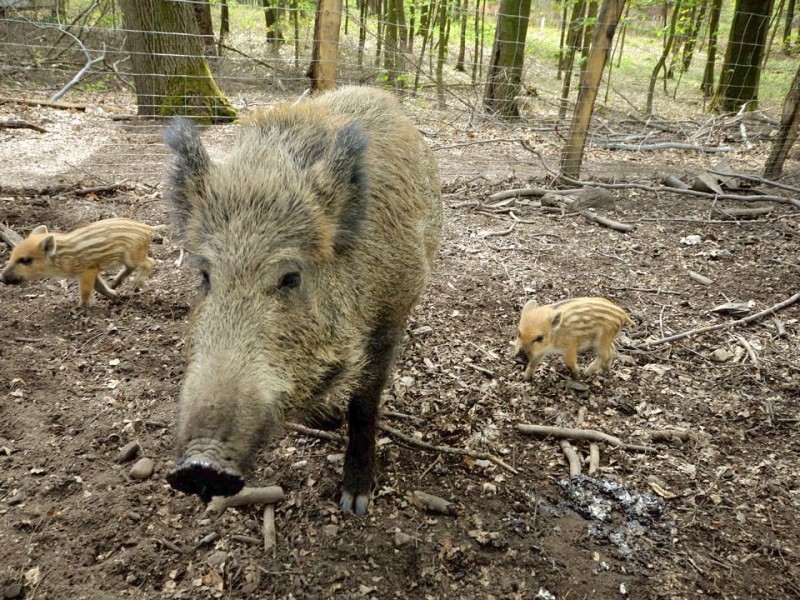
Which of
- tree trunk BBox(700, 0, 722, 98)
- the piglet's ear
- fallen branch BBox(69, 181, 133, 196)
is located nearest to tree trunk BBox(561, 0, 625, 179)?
fallen branch BBox(69, 181, 133, 196)

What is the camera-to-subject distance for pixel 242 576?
242 centimetres

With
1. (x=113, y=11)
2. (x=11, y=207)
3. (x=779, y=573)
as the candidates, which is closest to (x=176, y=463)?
(x=779, y=573)

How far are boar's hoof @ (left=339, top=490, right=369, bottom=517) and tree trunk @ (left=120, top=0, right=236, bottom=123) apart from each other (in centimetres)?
607

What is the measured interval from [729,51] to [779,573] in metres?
12.4

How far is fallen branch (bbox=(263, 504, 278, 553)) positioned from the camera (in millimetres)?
2557

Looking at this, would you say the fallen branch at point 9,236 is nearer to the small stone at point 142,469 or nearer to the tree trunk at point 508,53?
the small stone at point 142,469

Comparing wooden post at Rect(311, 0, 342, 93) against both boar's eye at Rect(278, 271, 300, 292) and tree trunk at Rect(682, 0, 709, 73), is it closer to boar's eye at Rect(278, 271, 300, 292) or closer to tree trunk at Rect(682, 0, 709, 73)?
boar's eye at Rect(278, 271, 300, 292)

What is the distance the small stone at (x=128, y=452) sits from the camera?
292 cm

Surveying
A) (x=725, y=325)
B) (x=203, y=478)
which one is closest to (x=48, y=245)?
(x=203, y=478)

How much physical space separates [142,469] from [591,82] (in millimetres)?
6170

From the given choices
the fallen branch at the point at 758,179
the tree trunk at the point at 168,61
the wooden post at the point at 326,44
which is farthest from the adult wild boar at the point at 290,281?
the tree trunk at the point at 168,61

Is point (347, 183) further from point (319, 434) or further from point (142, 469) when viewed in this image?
point (142, 469)

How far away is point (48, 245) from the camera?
400cm

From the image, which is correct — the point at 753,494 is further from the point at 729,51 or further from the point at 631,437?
the point at 729,51
